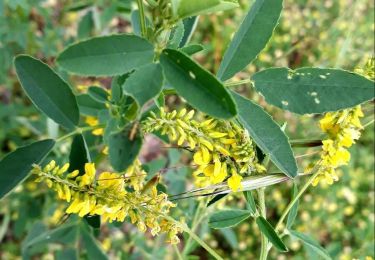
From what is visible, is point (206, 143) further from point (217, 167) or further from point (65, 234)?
point (65, 234)

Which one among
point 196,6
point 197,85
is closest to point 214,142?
point 197,85

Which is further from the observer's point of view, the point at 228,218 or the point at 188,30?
the point at 188,30

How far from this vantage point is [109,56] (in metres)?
0.85

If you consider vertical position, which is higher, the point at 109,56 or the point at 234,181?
the point at 109,56

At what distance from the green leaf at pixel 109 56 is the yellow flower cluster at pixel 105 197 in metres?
0.19

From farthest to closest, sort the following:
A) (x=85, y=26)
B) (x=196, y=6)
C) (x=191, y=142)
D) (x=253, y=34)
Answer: (x=85, y=26), (x=253, y=34), (x=191, y=142), (x=196, y=6)

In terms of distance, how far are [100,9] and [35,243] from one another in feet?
3.51

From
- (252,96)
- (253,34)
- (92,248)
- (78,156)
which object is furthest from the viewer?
(252,96)

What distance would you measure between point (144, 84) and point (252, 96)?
1800mm

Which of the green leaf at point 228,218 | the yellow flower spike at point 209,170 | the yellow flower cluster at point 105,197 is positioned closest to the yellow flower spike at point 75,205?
the yellow flower cluster at point 105,197

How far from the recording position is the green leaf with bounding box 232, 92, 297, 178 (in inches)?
36.6

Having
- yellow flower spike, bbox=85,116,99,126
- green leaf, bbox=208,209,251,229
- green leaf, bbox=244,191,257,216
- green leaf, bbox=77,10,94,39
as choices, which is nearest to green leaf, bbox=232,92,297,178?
green leaf, bbox=244,191,257,216

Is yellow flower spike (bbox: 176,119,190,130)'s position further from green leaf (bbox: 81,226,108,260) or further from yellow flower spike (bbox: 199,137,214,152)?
Answer: green leaf (bbox: 81,226,108,260)

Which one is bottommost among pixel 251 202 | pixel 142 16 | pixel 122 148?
pixel 251 202
